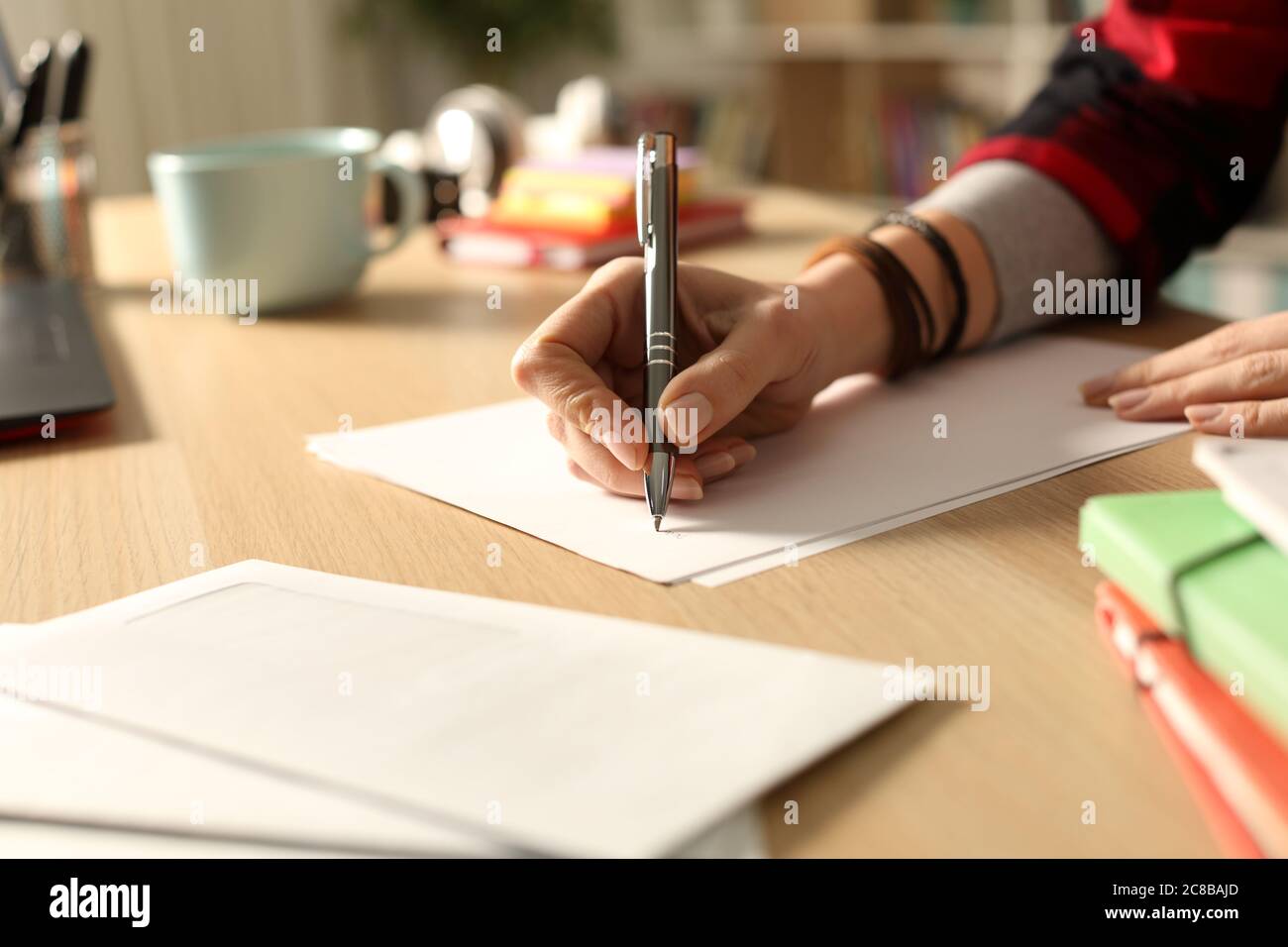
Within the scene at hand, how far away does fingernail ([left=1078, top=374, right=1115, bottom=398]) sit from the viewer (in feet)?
2.20

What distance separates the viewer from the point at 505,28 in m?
3.05

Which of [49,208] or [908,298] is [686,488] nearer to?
[908,298]

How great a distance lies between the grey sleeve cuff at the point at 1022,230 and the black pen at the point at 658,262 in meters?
0.30

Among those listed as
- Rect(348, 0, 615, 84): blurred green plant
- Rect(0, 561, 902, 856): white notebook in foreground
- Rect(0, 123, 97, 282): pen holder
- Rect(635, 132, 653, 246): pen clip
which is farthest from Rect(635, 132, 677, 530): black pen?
Rect(348, 0, 615, 84): blurred green plant

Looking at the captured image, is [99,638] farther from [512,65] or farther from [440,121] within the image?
[512,65]

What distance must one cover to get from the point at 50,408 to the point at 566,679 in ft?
1.50

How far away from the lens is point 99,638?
43 centimetres

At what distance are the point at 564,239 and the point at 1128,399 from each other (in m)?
0.66

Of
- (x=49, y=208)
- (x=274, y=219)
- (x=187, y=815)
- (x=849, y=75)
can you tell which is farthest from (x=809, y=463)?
(x=849, y=75)

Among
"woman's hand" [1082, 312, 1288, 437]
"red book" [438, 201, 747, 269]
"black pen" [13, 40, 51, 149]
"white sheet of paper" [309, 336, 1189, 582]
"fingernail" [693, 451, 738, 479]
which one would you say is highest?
"black pen" [13, 40, 51, 149]

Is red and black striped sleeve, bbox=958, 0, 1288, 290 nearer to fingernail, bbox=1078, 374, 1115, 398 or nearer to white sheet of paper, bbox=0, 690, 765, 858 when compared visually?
fingernail, bbox=1078, 374, 1115, 398

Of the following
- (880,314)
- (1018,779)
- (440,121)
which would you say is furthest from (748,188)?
(1018,779)

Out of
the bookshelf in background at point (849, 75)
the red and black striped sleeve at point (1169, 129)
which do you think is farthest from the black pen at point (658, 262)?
the bookshelf in background at point (849, 75)
